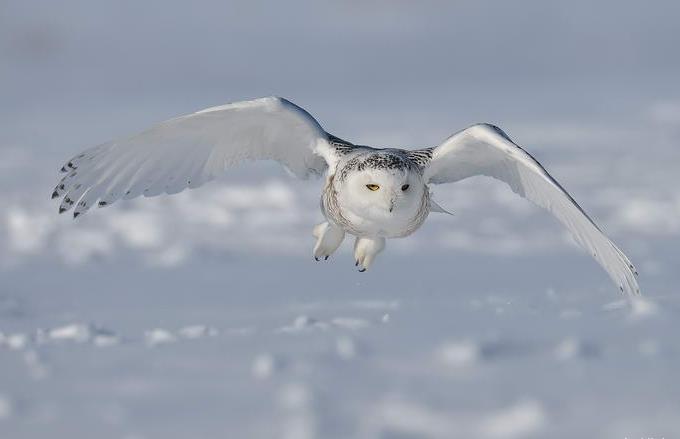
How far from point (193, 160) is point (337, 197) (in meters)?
0.88

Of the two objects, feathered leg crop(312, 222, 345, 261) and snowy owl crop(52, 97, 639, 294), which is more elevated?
snowy owl crop(52, 97, 639, 294)

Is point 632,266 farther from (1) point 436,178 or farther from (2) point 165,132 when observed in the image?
(2) point 165,132

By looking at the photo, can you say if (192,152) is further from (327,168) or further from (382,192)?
(382,192)

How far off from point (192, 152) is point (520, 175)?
1.67 meters

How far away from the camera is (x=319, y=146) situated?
17.9ft

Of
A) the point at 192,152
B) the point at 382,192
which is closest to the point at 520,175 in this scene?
the point at 382,192

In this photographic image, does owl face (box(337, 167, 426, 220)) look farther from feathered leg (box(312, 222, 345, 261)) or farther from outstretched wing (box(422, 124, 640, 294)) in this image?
feathered leg (box(312, 222, 345, 261))

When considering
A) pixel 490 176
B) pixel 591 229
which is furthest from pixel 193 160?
pixel 591 229

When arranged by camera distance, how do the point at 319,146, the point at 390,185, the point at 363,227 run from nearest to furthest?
the point at 390,185 < the point at 363,227 < the point at 319,146

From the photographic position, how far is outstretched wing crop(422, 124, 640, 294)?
493cm

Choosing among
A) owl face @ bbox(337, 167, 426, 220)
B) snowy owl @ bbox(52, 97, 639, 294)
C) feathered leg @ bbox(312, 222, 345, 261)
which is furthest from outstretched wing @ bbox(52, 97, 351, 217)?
owl face @ bbox(337, 167, 426, 220)

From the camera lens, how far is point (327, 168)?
556cm

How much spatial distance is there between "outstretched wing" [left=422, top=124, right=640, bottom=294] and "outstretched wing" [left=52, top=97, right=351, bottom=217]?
0.60 m

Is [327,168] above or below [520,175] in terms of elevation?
below
